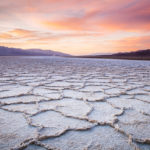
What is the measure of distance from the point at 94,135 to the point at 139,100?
856 mm

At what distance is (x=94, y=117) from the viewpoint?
42.3 inches

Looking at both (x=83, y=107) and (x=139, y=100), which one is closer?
(x=83, y=107)

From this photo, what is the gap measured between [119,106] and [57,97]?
62 centimetres

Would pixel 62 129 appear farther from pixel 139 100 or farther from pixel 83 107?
pixel 139 100

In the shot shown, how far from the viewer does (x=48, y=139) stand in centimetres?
79

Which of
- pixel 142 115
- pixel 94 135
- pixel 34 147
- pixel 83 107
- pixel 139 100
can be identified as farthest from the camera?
pixel 139 100

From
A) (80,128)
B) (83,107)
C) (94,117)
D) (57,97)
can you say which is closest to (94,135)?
(80,128)

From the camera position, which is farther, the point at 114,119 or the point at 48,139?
the point at 114,119

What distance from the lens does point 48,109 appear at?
1198 millimetres

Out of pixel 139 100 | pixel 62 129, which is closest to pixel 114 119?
pixel 62 129

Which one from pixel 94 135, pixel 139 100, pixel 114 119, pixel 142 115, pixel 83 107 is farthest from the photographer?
pixel 139 100

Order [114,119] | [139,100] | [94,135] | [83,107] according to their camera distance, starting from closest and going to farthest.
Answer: [94,135] → [114,119] → [83,107] → [139,100]

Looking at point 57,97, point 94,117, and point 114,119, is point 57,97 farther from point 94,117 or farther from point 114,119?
point 114,119

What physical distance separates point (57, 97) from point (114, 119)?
68cm
